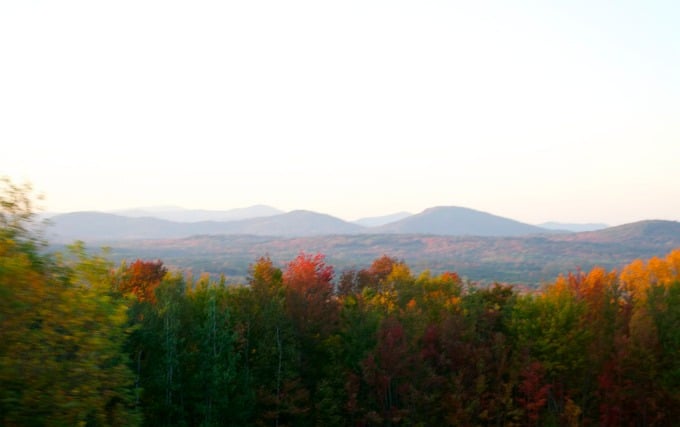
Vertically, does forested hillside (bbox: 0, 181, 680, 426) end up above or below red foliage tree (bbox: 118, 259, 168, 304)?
below

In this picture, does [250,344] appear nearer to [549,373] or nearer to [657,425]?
[549,373]

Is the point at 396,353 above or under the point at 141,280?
under

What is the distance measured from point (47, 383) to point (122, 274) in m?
38.0

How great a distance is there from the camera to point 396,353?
38.3 metres

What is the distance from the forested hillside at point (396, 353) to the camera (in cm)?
3447

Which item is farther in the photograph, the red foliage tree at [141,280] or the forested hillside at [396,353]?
the red foliage tree at [141,280]

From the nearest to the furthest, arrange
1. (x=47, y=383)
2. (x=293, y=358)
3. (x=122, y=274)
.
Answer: (x=47, y=383) → (x=293, y=358) → (x=122, y=274)

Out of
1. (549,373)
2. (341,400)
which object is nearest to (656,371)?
(549,373)

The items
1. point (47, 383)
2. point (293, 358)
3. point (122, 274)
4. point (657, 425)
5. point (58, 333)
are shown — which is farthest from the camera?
point (122, 274)

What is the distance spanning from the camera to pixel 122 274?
46688mm

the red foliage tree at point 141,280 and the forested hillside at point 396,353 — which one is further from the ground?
the red foliage tree at point 141,280

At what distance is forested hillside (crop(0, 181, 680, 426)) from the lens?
113 ft

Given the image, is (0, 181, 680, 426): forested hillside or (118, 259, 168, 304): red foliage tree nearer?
(0, 181, 680, 426): forested hillside

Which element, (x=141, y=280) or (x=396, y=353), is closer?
(x=396, y=353)
